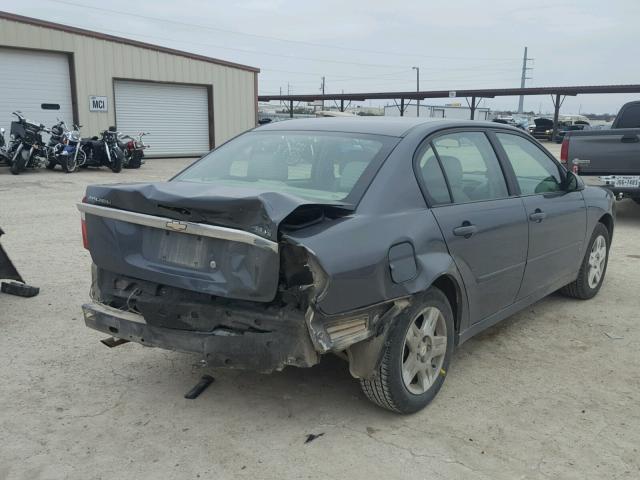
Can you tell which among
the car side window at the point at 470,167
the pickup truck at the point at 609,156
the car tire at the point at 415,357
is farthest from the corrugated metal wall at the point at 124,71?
the car tire at the point at 415,357

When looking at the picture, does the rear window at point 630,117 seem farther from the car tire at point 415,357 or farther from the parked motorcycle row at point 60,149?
the parked motorcycle row at point 60,149

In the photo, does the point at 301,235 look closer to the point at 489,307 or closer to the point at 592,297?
the point at 489,307

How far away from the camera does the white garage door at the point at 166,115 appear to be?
822 inches

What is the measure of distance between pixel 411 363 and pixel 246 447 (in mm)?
1010

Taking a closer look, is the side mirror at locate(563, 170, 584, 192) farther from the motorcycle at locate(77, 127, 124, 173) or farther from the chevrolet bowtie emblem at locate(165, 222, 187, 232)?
the motorcycle at locate(77, 127, 124, 173)

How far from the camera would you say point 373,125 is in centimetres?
388

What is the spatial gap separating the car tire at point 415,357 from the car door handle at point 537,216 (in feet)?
3.93

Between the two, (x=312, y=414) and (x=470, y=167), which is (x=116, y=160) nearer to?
(x=470, y=167)

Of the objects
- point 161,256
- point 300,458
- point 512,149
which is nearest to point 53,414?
point 161,256

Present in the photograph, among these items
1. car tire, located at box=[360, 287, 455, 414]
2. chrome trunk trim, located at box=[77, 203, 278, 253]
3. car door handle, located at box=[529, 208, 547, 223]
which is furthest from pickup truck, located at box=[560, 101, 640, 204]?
chrome trunk trim, located at box=[77, 203, 278, 253]

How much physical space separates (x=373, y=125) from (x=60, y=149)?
558 inches

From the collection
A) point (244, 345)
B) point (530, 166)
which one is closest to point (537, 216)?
point (530, 166)

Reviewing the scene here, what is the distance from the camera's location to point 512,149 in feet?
14.8

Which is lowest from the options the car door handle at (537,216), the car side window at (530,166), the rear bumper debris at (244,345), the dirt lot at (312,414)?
the dirt lot at (312,414)
